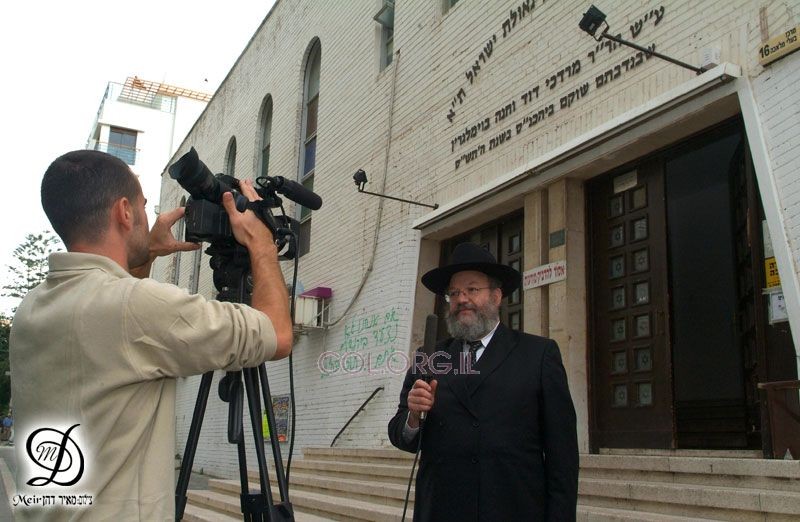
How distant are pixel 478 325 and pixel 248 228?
4.85 feet

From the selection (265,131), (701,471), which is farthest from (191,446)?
(265,131)

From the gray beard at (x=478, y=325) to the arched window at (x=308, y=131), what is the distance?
8993 mm

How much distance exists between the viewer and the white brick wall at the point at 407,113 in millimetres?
5516

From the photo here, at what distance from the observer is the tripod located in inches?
75.2

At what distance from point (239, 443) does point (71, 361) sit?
2.48 ft

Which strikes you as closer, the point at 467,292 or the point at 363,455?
the point at 467,292

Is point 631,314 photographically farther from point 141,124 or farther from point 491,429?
point 141,124

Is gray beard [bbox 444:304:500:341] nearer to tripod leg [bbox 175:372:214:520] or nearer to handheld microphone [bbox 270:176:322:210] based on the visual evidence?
handheld microphone [bbox 270:176:322:210]

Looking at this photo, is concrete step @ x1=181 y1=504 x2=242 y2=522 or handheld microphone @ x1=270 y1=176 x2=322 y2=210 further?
concrete step @ x1=181 y1=504 x2=242 y2=522

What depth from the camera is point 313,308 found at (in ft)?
33.9

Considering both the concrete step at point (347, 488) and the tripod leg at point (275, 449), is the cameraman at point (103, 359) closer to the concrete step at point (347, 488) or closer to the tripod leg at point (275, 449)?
the tripod leg at point (275, 449)

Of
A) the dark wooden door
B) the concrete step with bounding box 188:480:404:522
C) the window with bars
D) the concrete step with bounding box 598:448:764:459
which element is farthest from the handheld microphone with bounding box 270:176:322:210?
the window with bars

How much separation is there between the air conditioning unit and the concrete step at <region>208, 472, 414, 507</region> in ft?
8.23

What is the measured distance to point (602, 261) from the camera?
6.46 meters
